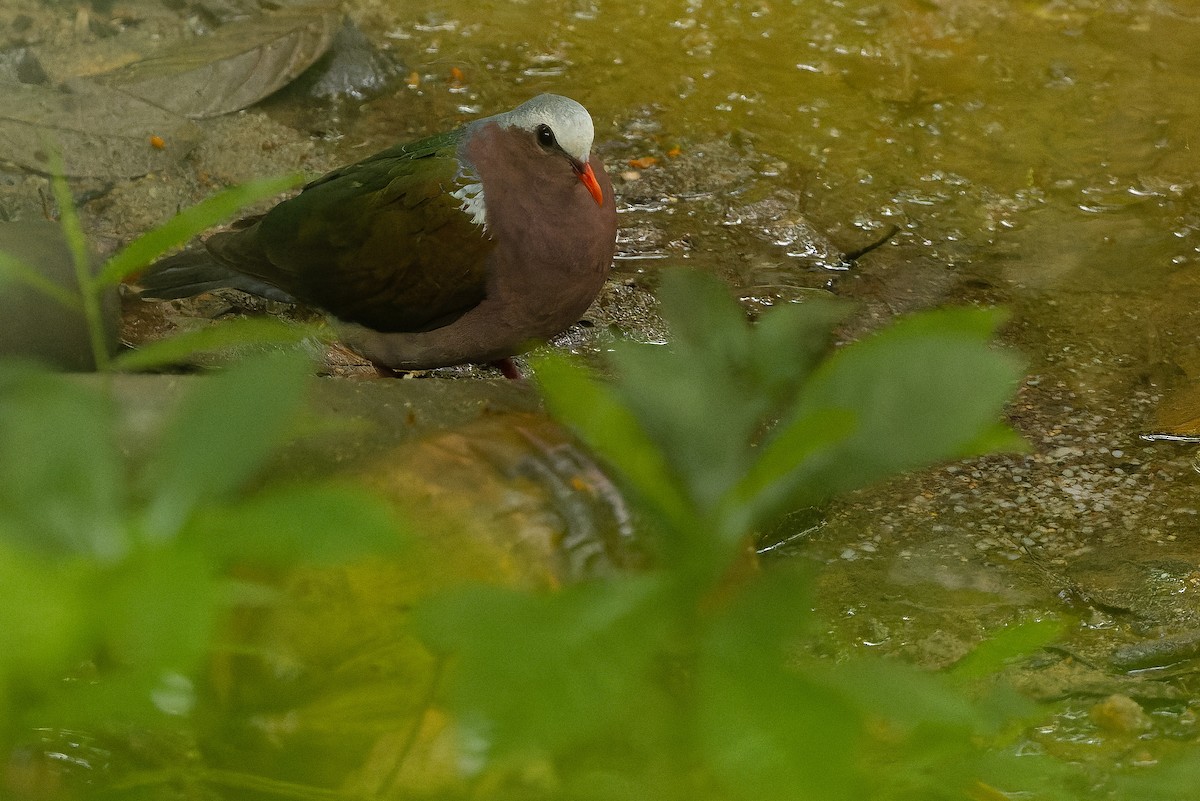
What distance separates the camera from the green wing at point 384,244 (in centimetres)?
209

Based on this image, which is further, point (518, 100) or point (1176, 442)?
point (518, 100)

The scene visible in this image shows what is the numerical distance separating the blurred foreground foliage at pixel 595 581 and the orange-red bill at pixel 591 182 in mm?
1719

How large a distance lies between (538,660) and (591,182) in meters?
1.86

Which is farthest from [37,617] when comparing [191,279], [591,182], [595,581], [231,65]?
[231,65]

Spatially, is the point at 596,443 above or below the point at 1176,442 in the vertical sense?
above

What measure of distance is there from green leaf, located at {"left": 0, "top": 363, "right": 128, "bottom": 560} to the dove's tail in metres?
2.05

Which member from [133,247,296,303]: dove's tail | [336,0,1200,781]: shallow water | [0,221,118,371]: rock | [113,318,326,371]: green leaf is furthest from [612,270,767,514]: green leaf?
[133,247,296,303]: dove's tail

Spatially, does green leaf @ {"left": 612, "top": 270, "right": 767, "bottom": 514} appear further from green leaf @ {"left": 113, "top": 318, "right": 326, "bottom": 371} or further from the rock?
the rock

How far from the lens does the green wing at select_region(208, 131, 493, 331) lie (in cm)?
209

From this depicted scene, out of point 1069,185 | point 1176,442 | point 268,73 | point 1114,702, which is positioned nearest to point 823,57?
point 1069,185

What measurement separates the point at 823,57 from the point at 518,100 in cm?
87

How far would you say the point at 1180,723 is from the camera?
1170 mm

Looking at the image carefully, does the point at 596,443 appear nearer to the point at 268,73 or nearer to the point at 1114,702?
the point at 1114,702

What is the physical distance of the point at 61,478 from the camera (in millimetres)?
326
